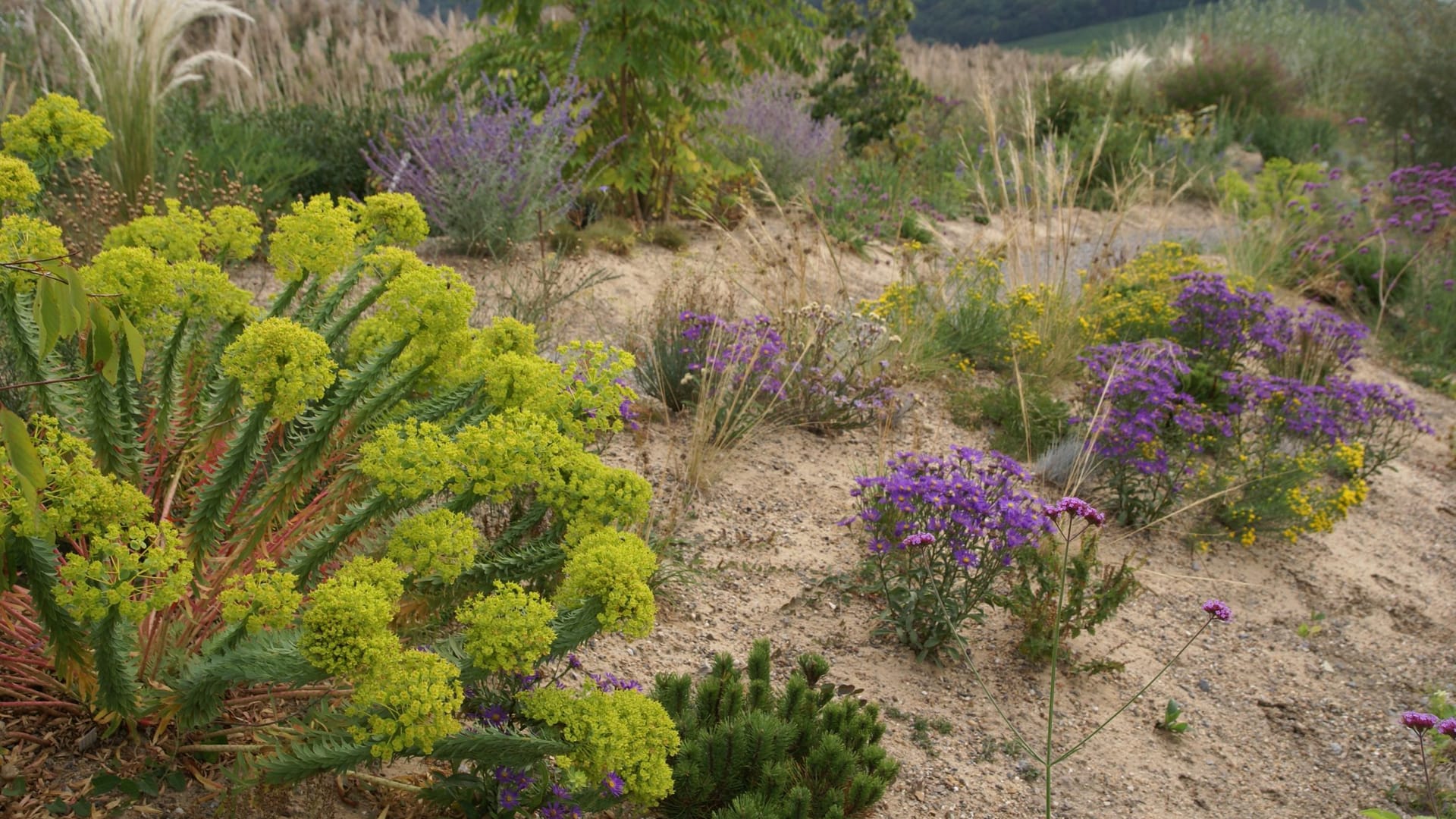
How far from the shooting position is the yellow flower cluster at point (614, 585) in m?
1.75

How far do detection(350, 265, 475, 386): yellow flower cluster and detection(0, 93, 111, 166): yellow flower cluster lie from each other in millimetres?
809

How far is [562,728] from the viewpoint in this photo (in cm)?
187

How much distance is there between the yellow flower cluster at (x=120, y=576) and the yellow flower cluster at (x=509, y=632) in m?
0.44

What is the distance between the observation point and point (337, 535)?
75.9 inches

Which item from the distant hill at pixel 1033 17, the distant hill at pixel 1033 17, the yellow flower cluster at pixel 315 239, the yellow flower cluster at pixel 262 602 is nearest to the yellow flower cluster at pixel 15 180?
the yellow flower cluster at pixel 315 239

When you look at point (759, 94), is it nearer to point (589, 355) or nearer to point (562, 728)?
point (589, 355)

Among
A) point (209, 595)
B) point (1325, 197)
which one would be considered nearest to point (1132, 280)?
point (1325, 197)

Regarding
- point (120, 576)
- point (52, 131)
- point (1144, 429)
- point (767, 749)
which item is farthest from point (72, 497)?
point (1144, 429)

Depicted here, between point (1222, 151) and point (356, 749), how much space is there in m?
12.9

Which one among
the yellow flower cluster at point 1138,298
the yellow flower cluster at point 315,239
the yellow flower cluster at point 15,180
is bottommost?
the yellow flower cluster at point 1138,298

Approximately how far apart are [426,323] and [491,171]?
13.2 ft

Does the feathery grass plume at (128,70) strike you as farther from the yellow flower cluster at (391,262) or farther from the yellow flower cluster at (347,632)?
the yellow flower cluster at (347,632)

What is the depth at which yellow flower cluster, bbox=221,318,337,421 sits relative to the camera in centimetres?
174

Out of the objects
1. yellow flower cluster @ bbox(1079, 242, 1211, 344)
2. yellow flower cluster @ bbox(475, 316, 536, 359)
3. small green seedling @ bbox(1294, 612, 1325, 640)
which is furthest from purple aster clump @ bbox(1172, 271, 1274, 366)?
yellow flower cluster @ bbox(475, 316, 536, 359)
